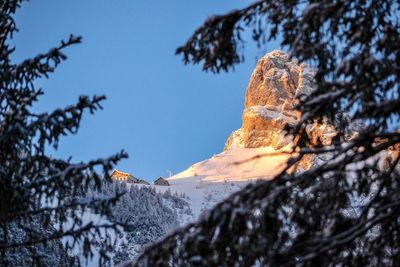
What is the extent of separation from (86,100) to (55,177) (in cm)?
78

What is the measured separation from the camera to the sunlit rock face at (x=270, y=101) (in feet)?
206

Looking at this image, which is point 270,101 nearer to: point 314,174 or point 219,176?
point 219,176

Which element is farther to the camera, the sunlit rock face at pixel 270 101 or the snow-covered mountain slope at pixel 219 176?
the sunlit rock face at pixel 270 101

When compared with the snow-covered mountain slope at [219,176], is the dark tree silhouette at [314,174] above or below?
below

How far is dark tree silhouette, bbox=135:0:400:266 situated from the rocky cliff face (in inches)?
2130

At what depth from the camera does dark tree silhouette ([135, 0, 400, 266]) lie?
10.8 ft

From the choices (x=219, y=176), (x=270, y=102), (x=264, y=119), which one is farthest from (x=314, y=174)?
(x=270, y=102)

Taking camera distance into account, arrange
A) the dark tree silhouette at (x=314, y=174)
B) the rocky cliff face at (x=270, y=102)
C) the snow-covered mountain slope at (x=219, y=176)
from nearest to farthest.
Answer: the dark tree silhouette at (x=314, y=174)
the snow-covered mountain slope at (x=219, y=176)
the rocky cliff face at (x=270, y=102)

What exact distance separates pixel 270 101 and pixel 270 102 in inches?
5.9

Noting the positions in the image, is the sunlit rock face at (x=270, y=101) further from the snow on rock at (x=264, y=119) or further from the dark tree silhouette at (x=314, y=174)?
the dark tree silhouette at (x=314, y=174)

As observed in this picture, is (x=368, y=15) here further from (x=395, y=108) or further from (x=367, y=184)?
(x=367, y=184)

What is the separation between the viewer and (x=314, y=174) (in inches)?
137

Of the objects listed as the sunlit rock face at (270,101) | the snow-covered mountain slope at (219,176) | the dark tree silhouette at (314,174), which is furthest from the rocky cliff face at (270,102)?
the dark tree silhouette at (314,174)

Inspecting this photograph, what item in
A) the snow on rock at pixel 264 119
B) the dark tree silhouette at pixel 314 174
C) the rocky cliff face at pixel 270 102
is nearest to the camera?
the dark tree silhouette at pixel 314 174
